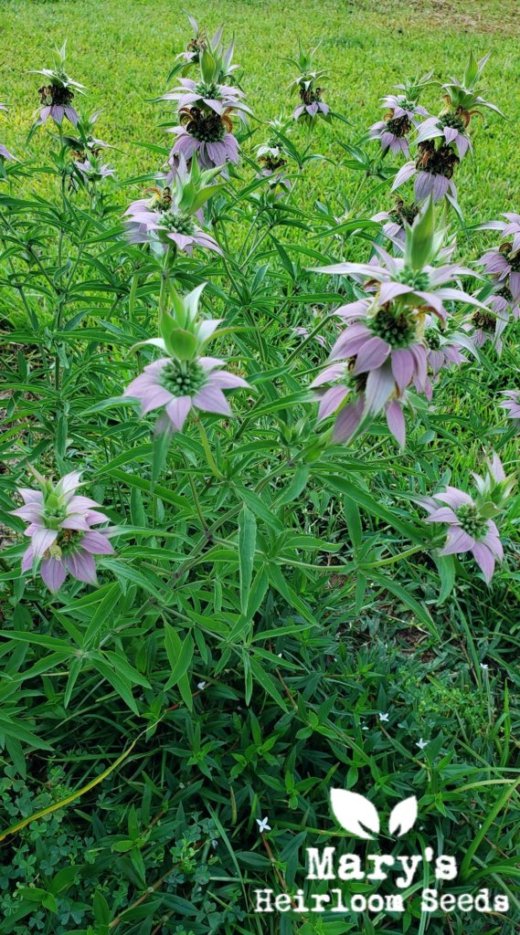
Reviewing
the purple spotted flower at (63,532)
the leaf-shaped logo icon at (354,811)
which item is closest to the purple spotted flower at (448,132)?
the purple spotted flower at (63,532)

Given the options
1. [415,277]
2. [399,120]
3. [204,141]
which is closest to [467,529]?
[415,277]

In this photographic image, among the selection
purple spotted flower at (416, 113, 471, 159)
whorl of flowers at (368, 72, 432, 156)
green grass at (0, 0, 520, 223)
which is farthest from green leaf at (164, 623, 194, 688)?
green grass at (0, 0, 520, 223)

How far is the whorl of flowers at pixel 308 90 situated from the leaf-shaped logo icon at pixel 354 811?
2340 mm

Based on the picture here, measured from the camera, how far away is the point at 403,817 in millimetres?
2043

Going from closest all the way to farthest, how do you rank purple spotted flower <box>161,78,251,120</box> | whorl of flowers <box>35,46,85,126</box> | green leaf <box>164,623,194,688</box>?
1. green leaf <box>164,623,194,688</box>
2. purple spotted flower <box>161,78,251,120</box>
3. whorl of flowers <box>35,46,85,126</box>

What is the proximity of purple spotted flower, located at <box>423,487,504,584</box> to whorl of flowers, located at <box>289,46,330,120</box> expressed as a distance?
1733 mm

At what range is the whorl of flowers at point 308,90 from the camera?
2.70 m

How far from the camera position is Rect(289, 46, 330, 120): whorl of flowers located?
2.70m

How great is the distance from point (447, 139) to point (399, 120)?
631 millimetres

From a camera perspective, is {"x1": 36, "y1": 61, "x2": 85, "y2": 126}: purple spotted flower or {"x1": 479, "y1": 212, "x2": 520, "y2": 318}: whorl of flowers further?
{"x1": 36, "y1": 61, "x2": 85, "y2": 126}: purple spotted flower

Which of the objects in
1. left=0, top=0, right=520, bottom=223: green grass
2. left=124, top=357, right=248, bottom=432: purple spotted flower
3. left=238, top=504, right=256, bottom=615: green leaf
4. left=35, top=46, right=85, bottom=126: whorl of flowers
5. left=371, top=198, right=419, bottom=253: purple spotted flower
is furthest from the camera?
left=0, top=0, right=520, bottom=223: green grass

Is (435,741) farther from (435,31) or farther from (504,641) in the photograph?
(435,31)

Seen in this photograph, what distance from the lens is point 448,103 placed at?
2.10 meters

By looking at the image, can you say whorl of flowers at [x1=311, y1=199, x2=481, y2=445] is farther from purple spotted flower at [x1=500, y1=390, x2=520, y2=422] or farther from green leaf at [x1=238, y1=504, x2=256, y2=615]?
purple spotted flower at [x1=500, y1=390, x2=520, y2=422]
